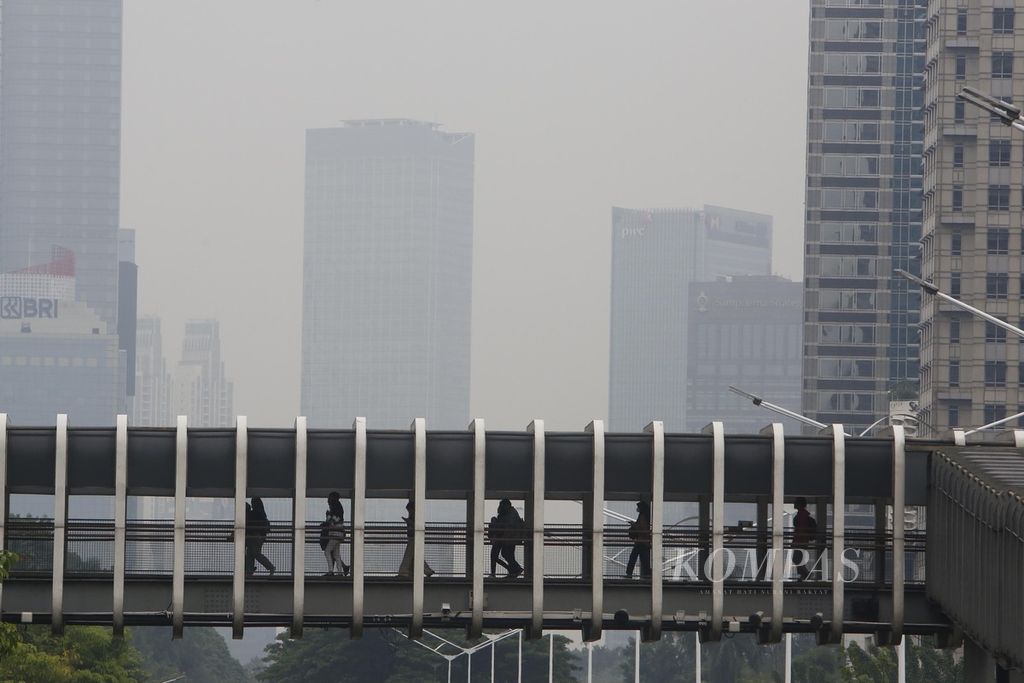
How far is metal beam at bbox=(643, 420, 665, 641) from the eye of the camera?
188 ft

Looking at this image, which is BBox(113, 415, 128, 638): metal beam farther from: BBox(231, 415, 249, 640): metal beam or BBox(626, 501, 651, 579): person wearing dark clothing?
BBox(626, 501, 651, 579): person wearing dark clothing

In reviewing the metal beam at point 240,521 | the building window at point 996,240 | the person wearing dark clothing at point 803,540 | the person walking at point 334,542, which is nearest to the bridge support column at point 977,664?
the person wearing dark clothing at point 803,540

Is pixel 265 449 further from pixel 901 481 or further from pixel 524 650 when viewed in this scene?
pixel 524 650

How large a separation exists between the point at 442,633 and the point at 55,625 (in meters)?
136

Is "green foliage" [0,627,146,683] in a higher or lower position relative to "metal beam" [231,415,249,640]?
lower

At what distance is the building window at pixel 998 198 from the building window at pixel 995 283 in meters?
5.19

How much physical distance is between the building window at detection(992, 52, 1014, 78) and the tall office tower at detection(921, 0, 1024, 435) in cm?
8

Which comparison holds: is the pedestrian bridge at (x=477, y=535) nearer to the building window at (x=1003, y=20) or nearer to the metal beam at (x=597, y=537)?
the metal beam at (x=597, y=537)

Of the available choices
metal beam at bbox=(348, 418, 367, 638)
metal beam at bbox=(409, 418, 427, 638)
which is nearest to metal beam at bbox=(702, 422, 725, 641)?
metal beam at bbox=(409, 418, 427, 638)

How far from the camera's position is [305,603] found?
57.9m

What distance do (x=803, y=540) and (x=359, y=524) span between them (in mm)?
11341

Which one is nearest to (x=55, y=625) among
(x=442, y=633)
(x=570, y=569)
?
(x=570, y=569)

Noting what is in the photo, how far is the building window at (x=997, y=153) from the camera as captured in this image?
186m

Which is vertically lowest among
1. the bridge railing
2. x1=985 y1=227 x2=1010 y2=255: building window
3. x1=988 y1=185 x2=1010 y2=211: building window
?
the bridge railing
